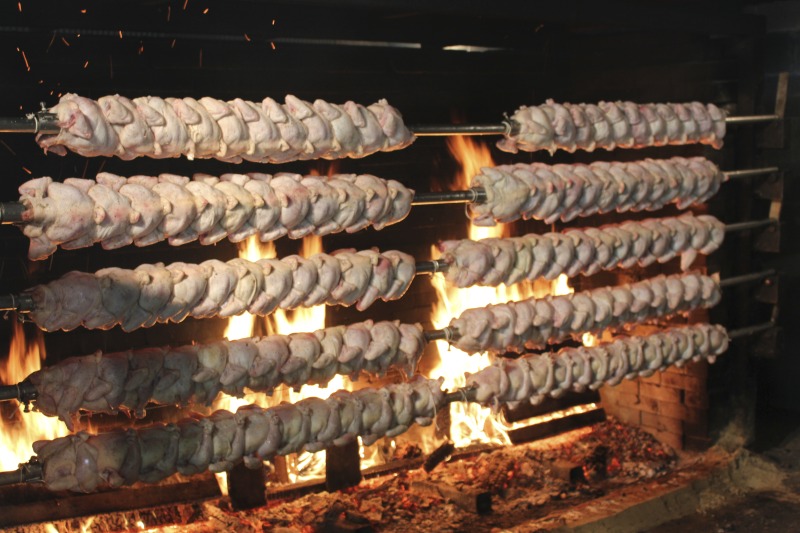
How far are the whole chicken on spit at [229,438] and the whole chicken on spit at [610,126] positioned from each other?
4.70 ft

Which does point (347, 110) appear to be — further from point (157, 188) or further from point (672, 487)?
point (672, 487)

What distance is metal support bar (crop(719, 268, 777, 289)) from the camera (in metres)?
6.10

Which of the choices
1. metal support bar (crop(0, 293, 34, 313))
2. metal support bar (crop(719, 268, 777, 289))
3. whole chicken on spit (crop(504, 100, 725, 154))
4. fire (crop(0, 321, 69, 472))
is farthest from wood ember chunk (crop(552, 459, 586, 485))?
metal support bar (crop(0, 293, 34, 313))

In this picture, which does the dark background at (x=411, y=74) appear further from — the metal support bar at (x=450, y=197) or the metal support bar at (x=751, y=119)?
the metal support bar at (x=450, y=197)

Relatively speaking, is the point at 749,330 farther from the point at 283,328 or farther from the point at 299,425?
the point at 299,425

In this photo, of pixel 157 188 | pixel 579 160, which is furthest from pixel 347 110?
pixel 579 160

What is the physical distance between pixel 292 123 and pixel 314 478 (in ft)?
8.12

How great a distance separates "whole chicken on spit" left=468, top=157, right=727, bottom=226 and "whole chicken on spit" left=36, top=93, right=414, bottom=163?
0.68 meters

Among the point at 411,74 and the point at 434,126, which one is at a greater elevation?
the point at 411,74

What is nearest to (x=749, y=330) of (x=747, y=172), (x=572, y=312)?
(x=747, y=172)

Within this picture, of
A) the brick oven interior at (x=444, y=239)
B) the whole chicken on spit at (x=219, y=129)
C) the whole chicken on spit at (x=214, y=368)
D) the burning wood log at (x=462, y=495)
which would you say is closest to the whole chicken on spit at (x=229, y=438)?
the whole chicken on spit at (x=214, y=368)

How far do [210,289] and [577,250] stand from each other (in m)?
2.25

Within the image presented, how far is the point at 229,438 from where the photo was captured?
4.01 metres

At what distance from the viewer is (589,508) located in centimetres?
555
